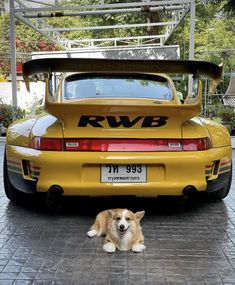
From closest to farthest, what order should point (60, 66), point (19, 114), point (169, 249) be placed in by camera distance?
point (169, 249), point (60, 66), point (19, 114)

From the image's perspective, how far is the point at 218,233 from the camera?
14.5 feet

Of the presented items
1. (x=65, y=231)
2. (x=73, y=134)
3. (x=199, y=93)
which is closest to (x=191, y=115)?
(x=199, y=93)

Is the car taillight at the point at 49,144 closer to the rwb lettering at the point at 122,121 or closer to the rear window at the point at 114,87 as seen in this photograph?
the rwb lettering at the point at 122,121

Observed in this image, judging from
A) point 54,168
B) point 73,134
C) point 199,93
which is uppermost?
point 199,93

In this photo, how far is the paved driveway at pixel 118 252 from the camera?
338 centimetres

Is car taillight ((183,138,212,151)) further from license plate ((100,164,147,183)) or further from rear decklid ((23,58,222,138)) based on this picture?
license plate ((100,164,147,183))

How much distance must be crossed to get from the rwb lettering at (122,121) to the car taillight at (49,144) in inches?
10.3

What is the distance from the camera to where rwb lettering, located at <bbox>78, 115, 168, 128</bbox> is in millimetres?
4449

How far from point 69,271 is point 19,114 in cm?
878

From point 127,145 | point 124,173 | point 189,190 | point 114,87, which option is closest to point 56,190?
point 124,173

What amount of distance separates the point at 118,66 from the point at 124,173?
1.00 metres

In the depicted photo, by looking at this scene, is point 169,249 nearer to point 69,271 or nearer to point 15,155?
point 69,271

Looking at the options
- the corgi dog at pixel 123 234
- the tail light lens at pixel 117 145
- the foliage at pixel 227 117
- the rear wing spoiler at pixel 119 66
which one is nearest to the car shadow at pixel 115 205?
the tail light lens at pixel 117 145

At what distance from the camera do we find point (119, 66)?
4328 millimetres
